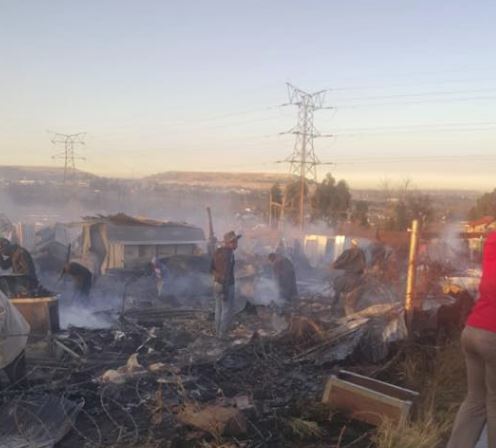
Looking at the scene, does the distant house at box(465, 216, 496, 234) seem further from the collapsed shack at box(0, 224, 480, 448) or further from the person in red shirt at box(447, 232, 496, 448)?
the collapsed shack at box(0, 224, 480, 448)

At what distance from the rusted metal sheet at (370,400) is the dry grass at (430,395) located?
14 centimetres

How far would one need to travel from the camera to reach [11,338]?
5.73 meters

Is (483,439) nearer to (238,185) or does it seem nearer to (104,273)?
(104,273)

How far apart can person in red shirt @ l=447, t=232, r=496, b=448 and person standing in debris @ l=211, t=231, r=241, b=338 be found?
626 cm

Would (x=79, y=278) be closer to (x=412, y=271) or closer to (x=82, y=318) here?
(x=82, y=318)

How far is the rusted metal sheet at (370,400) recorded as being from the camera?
438 cm

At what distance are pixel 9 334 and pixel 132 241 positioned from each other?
10472mm

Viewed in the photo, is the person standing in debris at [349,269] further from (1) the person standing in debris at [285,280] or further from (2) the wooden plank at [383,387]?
(2) the wooden plank at [383,387]

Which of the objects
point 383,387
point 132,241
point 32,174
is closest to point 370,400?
point 383,387

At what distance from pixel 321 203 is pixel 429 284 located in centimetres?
3600

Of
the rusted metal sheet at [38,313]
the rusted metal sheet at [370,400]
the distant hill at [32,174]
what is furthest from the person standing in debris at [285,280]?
the distant hill at [32,174]

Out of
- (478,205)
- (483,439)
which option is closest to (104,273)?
(483,439)

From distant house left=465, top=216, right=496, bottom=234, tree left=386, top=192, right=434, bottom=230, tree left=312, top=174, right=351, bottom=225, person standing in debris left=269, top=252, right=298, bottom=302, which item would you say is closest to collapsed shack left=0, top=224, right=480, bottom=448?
distant house left=465, top=216, right=496, bottom=234

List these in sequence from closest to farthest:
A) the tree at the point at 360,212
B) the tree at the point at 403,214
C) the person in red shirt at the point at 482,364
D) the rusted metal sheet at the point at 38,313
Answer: the person in red shirt at the point at 482,364 < the rusted metal sheet at the point at 38,313 < the tree at the point at 403,214 < the tree at the point at 360,212
